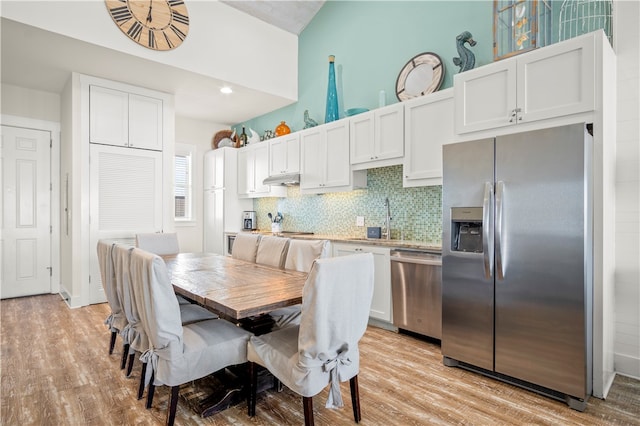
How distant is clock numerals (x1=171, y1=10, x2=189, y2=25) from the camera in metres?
3.91

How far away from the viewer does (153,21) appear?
12.3 ft

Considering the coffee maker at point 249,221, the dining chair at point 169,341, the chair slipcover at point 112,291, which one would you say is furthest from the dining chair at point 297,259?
the coffee maker at point 249,221

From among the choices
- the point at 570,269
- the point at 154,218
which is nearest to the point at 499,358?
the point at 570,269

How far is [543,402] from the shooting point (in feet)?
6.82

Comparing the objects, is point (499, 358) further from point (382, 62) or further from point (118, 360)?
point (382, 62)

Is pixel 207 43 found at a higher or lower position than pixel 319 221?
higher

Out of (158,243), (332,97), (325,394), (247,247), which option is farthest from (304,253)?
(332,97)

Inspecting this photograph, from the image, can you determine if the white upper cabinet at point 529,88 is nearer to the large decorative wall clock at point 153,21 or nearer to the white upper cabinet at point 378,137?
the white upper cabinet at point 378,137

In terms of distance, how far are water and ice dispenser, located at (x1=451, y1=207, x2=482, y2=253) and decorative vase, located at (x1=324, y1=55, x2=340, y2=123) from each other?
2.33 metres

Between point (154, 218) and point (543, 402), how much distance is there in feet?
15.1

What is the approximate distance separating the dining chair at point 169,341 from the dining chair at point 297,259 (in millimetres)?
569

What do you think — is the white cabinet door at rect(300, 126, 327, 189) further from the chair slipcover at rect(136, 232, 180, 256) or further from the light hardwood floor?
the light hardwood floor

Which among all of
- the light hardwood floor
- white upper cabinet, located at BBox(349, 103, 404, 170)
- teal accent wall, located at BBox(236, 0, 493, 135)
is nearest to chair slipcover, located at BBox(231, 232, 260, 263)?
the light hardwood floor

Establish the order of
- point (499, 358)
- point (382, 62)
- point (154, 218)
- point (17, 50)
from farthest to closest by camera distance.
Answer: point (154, 218), point (382, 62), point (17, 50), point (499, 358)
